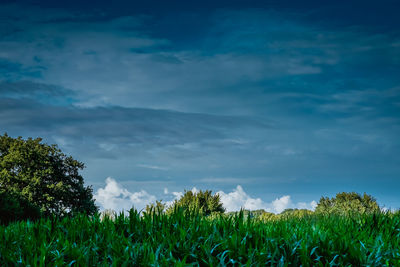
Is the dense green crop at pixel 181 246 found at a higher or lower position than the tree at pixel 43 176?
lower

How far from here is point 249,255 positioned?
4988 millimetres

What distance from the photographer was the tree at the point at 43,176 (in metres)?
30.2

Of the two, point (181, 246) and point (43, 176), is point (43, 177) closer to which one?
point (43, 176)

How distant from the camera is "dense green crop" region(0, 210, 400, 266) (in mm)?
5023

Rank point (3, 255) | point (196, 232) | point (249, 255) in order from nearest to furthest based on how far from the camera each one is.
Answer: point (249, 255)
point (3, 255)
point (196, 232)

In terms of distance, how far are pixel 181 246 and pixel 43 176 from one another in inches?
1130

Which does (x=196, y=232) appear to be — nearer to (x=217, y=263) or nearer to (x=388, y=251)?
(x=217, y=263)

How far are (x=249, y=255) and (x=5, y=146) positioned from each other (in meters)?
32.3

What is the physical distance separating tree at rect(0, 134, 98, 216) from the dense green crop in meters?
24.4

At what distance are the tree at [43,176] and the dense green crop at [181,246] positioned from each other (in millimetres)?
24385

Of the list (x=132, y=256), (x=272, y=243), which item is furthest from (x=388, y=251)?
(x=132, y=256)

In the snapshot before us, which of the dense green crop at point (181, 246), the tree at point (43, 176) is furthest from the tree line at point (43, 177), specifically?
the dense green crop at point (181, 246)

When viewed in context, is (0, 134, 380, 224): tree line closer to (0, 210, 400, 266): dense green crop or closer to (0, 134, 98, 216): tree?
(0, 134, 98, 216): tree

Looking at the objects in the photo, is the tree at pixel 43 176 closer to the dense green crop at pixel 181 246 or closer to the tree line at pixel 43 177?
the tree line at pixel 43 177
